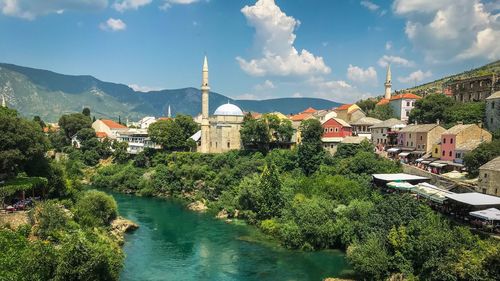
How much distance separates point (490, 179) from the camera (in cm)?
2667

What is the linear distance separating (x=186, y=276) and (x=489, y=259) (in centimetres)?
1645

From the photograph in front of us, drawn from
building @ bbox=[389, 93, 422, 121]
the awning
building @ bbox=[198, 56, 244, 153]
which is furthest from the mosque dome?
the awning

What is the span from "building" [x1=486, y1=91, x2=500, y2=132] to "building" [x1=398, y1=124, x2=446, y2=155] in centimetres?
453

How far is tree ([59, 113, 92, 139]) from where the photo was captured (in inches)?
2975

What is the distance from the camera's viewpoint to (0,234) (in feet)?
66.3

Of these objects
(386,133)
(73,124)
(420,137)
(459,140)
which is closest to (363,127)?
(386,133)

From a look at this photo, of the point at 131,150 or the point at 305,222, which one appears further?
the point at 131,150

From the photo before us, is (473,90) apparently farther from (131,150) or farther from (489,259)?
(131,150)

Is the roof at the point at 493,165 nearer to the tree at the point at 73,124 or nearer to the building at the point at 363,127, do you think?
the building at the point at 363,127

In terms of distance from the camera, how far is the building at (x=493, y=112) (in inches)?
1565

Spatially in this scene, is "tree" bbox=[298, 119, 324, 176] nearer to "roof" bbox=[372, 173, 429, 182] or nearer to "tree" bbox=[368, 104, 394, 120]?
"roof" bbox=[372, 173, 429, 182]

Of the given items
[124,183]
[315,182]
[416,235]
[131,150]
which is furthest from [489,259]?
[131,150]

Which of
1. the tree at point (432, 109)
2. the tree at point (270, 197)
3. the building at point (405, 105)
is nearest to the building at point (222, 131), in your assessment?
the tree at point (270, 197)

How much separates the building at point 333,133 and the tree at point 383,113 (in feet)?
32.8
